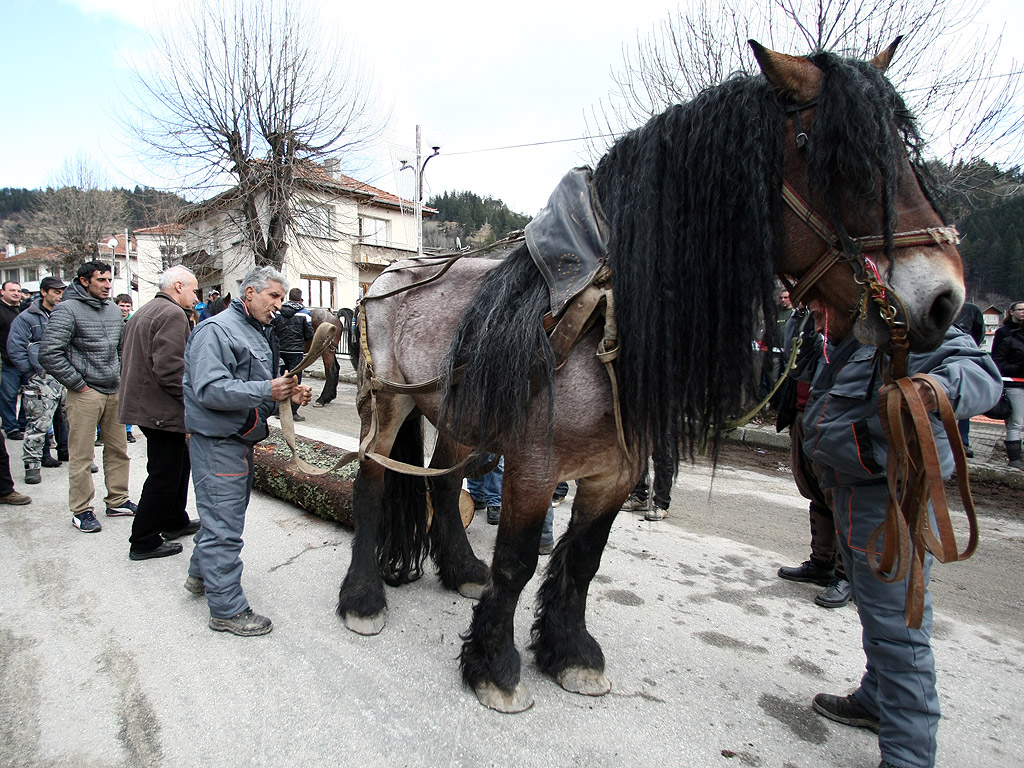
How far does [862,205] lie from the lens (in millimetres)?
1496

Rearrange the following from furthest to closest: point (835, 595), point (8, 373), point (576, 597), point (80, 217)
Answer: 1. point (80, 217)
2. point (8, 373)
3. point (835, 595)
4. point (576, 597)

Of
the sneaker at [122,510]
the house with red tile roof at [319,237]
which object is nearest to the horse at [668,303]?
the sneaker at [122,510]

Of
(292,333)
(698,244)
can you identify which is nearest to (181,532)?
(698,244)

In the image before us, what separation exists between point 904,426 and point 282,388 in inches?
101

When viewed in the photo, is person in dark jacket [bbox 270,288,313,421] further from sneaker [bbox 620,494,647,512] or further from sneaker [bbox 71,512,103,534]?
sneaker [bbox 620,494,647,512]

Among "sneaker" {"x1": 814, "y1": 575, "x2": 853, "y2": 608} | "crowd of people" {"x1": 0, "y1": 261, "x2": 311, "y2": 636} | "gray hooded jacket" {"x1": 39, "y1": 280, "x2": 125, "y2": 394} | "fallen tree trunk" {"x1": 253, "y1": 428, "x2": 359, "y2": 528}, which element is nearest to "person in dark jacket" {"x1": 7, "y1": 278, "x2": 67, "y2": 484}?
"crowd of people" {"x1": 0, "y1": 261, "x2": 311, "y2": 636}

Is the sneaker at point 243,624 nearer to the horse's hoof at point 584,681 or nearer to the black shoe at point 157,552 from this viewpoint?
the black shoe at point 157,552

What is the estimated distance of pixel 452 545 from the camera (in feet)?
10.7

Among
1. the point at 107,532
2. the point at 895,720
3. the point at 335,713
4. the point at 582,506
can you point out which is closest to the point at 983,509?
the point at 895,720

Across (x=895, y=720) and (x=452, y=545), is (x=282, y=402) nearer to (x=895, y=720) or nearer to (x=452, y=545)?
(x=452, y=545)

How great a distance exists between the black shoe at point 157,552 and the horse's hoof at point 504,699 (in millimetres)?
2558

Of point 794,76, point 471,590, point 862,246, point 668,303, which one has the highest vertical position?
point 794,76

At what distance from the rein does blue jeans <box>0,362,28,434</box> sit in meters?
8.16

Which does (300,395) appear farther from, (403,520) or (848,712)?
(848,712)
